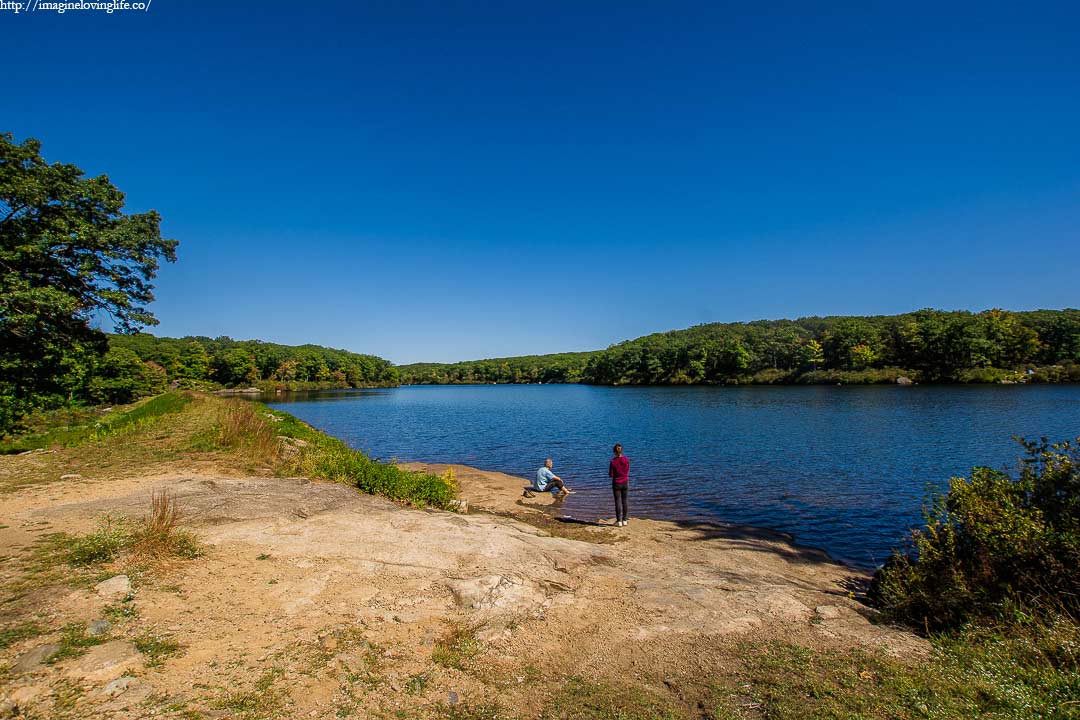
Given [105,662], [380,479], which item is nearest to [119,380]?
[380,479]

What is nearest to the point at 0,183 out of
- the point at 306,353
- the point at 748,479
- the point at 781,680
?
the point at 781,680

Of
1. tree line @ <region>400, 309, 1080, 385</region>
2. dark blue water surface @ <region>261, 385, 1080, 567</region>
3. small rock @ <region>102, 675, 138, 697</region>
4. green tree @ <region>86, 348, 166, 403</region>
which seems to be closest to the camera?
small rock @ <region>102, 675, 138, 697</region>

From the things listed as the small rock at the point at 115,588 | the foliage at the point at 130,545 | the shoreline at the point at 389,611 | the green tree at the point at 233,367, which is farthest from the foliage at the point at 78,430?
the green tree at the point at 233,367

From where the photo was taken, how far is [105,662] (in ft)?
15.1

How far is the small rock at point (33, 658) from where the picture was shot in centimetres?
434

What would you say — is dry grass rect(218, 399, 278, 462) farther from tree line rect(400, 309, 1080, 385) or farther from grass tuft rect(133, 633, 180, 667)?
tree line rect(400, 309, 1080, 385)

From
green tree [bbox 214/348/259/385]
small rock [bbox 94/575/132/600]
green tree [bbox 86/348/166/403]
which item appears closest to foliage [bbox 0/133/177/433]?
small rock [bbox 94/575/132/600]

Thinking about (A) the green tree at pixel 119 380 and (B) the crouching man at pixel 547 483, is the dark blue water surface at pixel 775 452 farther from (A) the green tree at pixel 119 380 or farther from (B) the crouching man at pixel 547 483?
(A) the green tree at pixel 119 380

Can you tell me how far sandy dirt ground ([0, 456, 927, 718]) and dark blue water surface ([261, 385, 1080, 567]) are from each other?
5.34m

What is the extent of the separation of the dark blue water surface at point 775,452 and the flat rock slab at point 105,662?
12512 millimetres

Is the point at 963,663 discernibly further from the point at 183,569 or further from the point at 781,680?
the point at 183,569

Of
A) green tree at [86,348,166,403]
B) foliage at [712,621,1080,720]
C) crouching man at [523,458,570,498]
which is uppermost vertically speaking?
green tree at [86,348,166,403]

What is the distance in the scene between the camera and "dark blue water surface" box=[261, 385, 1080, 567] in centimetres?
1681

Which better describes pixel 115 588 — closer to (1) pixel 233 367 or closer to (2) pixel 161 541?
(2) pixel 161 541
